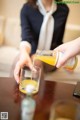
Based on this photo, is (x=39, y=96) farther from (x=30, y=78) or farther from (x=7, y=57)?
(x=7, y=57)

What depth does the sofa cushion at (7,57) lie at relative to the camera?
1524 mm

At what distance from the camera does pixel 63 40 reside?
1422 mm

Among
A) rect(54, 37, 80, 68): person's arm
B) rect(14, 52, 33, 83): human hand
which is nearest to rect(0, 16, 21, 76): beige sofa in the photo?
rect(14, 52, 33, 83): human hand

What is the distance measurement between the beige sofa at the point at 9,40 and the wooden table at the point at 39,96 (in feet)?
1.61

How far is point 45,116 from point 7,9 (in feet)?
2.76

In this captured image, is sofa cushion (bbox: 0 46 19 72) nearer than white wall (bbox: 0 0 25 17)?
No

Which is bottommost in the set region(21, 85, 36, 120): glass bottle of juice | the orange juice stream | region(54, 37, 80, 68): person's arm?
region(21, 85, 36, 120): glass bottle of juice

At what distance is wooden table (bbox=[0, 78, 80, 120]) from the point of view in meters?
0.81

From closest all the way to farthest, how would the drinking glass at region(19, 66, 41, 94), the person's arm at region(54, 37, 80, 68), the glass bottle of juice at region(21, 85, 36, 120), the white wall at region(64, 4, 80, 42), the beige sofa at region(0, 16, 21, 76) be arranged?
1. the glass bottle of juice at region(21, 85, 36, 120)
2. the person's arm at region(54, 37, 80, 68)
3. the drinking glass at region(19, 66, 41, 94)
4. the white wall at region(64, 4, 80, 42)
5. the beige sofa at region(0, 16, 21, 76)

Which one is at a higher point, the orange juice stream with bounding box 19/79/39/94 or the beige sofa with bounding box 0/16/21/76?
the beige sofa with bounding box 0/16/21/76

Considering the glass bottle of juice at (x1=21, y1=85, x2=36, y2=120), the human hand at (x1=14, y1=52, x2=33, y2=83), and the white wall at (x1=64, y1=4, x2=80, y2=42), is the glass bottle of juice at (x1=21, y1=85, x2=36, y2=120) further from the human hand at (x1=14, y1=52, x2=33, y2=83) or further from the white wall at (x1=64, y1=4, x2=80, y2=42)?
the white wall at (x1=64, y1=4, x2=80, y2=42)

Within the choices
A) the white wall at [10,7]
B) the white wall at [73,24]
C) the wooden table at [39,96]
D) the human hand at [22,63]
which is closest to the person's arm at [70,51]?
the wooden table at [39,96]

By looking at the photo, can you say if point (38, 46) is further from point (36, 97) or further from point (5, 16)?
point (36, 97)

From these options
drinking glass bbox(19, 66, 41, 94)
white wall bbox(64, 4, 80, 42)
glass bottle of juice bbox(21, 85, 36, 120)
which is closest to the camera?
glass bottle of juice bbox(21, 85, 36, 120)
